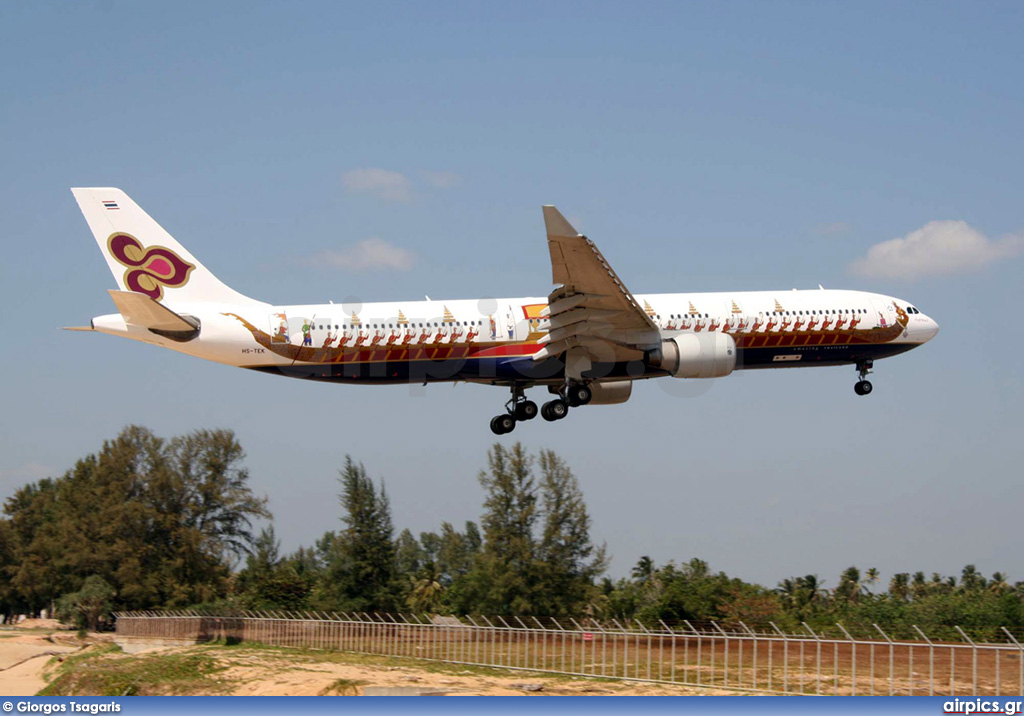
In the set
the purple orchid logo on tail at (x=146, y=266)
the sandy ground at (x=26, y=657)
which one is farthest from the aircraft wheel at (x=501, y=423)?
the sandy ground at (x=26, y=657)

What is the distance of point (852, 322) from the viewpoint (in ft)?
156

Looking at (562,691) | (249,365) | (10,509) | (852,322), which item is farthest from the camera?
(10,509)

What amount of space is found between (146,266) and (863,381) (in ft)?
100

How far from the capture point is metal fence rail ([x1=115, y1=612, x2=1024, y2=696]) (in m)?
28.8

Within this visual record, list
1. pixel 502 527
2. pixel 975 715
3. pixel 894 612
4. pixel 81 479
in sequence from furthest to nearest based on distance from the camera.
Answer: pixel 81 479, pixel 502 527, pixel 894 612, pixel 975 715

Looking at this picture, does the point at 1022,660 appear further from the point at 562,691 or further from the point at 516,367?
the point at 516,367

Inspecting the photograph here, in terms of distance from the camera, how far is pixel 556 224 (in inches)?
1489

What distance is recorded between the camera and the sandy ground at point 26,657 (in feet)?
200

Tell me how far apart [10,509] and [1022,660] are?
394 feet

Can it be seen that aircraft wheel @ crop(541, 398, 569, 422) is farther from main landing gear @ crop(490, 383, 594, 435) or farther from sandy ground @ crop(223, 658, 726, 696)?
sandy ground @ crop(223, 658, 726, 696)

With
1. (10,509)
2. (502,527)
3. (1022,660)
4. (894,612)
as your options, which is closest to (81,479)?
(10,509)

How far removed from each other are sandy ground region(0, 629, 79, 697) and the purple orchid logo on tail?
22063 millimetres

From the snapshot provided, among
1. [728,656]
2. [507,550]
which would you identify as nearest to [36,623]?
[507,550]

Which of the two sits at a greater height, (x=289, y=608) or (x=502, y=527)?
(x=502, y=527)
